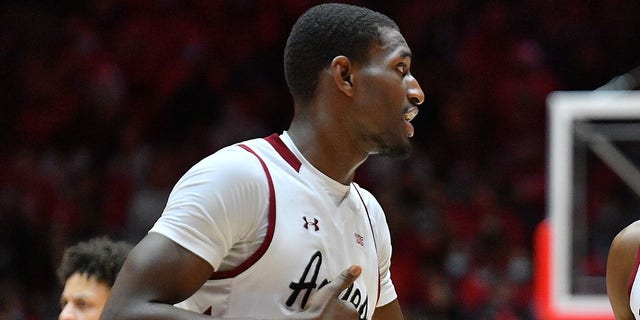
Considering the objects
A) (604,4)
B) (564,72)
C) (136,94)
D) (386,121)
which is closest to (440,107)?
(564,72)

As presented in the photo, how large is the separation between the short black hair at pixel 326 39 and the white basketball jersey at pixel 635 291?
47.8 inches

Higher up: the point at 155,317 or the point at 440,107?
the point at 155,317

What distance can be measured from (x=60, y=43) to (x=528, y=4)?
459 cm

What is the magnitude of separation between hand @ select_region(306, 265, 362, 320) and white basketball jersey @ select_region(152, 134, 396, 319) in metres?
0.05

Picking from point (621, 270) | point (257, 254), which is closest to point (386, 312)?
point (257, 254)

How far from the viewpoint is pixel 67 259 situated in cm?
363

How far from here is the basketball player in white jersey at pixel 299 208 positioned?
2.30 m

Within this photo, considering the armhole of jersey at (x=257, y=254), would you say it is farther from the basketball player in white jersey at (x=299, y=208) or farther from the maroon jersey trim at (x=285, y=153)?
the maroon jersey trim at (x=285, y=153)

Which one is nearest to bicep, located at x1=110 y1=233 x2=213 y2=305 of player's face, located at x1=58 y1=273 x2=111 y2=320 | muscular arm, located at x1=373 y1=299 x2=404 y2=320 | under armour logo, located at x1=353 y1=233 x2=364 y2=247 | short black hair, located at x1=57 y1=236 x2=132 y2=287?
under armour logo, located at x1=353 y1=233 x2=364 y2=247

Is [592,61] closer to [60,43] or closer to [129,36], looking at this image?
[129,36]

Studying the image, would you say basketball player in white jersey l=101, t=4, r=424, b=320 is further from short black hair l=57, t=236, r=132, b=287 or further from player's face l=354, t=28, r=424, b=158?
short black hair l=57, t=236, r=132, b=287

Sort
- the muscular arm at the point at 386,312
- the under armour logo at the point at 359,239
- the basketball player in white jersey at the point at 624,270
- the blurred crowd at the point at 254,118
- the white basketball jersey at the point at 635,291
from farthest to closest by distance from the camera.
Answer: the blurred crowd at the point at 254,118, the basketball player in white jersey at the point at 624,270, the white basketball jersey at the point at 635,291, the muscular arm at the point at 386,312, the under armour logo at the point at 359,239

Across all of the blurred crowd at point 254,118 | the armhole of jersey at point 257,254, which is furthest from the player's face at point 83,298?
the blurred crowd at point 254,118

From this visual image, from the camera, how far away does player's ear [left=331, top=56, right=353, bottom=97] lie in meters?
2.62
